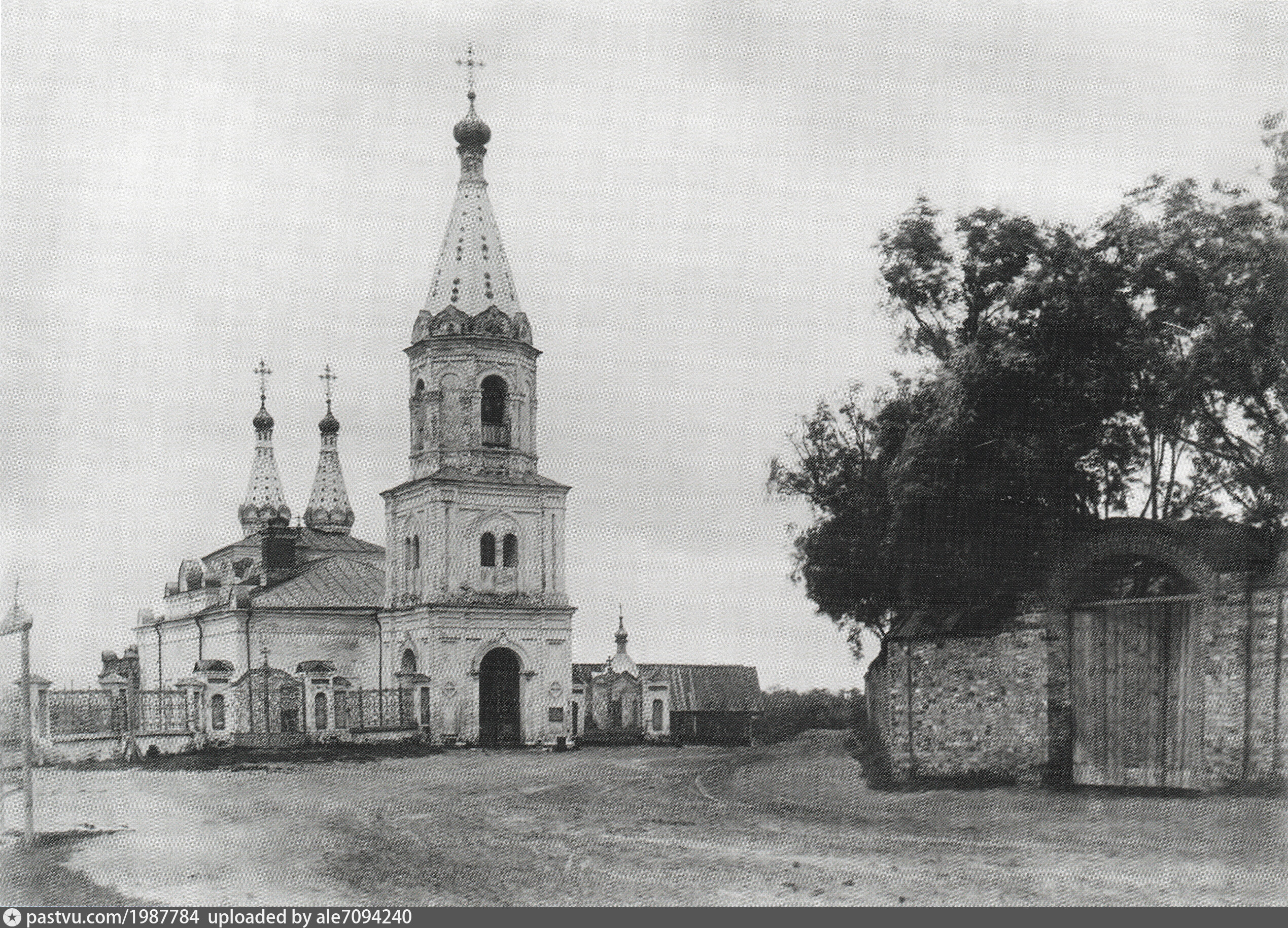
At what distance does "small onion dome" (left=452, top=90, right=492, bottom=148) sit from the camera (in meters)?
39.3

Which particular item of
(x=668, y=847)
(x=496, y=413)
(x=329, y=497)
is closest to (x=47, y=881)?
(x=668, y=847)

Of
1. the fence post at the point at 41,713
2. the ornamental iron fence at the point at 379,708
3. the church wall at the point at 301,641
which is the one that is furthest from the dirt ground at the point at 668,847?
the church wall at the point at 301,641

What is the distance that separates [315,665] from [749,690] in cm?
1596

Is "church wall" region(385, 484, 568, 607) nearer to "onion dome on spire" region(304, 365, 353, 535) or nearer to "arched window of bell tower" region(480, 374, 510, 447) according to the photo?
"arched window of bell tower" region(480, 374, 510, 447)

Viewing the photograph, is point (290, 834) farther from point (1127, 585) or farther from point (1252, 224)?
point (1252, 224)

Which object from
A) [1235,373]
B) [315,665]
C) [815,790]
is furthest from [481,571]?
[1235,373]

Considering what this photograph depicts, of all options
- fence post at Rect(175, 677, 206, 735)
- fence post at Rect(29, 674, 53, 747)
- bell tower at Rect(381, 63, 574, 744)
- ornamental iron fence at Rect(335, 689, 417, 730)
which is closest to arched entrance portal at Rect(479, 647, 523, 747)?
bell tower at Rect(381, 63, 574, 744)

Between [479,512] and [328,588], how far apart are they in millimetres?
8517

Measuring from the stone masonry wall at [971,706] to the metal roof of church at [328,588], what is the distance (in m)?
27.2

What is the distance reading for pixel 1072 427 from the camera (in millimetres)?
16531

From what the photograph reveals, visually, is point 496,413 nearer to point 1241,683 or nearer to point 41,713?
point 41,713

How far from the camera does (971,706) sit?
17.1 m

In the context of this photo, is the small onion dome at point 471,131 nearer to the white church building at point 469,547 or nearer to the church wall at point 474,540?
the white church building at point 469,547

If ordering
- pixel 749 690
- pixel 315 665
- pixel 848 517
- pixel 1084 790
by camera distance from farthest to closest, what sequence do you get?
1. pixel 749 690
2. pixel 315 665
3. pixel 848 517
4. pixel 1084 790
